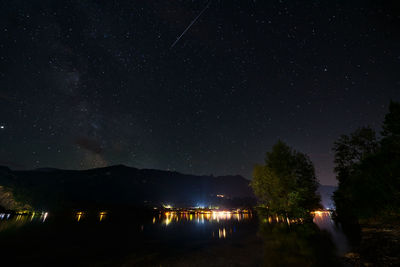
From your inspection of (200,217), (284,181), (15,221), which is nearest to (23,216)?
(15,221)

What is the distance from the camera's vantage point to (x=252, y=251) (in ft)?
55.4

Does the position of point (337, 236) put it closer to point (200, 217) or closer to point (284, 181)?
point (284, 181)

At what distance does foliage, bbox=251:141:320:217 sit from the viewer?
112 ft

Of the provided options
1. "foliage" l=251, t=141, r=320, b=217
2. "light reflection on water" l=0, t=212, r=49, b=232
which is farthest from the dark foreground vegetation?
"light reflection on water" l=0, t=212, r=49, b=232

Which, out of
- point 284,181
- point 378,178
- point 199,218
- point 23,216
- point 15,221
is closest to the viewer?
point 378,178

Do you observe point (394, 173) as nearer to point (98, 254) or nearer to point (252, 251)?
point (252, 251)

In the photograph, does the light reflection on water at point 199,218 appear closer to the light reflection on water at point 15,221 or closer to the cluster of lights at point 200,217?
the cluster of lights at point 200,217

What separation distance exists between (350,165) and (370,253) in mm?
23789

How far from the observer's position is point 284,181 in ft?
116

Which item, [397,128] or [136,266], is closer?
[136,266]

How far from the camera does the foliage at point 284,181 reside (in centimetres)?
3422

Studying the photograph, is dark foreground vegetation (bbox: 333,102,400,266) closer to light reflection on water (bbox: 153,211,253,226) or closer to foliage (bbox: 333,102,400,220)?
foliage (bbox: 333,102,400,220)

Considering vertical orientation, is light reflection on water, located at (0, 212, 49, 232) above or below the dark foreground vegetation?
below

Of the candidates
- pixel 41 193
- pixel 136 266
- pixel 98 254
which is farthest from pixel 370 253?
pixel 41 193
